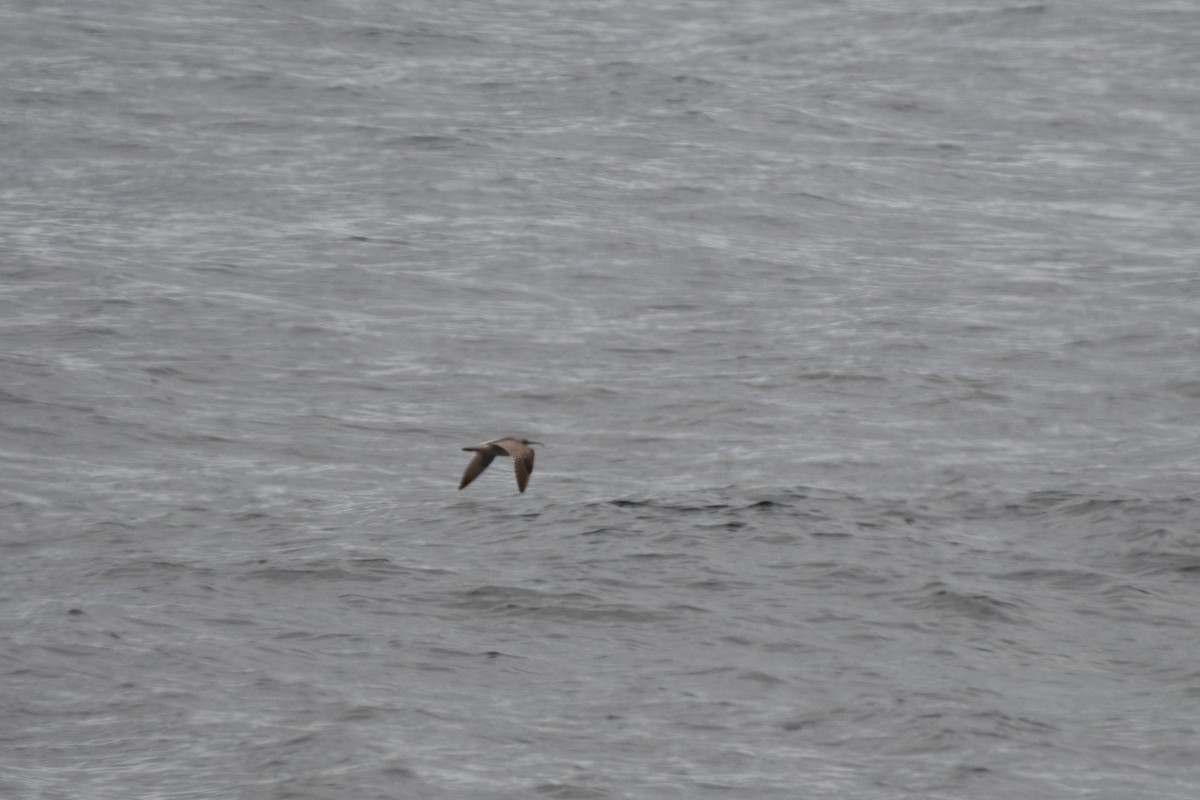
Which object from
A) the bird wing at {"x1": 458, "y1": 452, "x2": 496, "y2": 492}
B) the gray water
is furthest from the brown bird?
the gray water

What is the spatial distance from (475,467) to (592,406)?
6.65m

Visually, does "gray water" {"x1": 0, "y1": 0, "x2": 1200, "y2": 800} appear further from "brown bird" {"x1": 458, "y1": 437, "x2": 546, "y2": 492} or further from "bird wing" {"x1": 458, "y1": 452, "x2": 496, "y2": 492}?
"brown bird" {"x1": 458, "y1": 437, "x2": 546, "y2": 492}

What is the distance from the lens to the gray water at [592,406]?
1366cm

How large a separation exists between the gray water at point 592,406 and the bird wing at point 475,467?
1.74m

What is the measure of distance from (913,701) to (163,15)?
22460 millimetres

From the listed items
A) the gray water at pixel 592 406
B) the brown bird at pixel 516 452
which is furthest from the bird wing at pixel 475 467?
the gray water at pixel 592 406

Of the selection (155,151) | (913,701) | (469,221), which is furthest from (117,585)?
(155,151)

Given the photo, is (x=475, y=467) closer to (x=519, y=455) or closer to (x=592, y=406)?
(x=519, y=455)

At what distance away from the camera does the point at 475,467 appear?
13242 mm

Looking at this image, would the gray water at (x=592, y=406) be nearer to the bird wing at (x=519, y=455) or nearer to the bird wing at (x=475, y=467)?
the bird wing at (x=475, y=467)

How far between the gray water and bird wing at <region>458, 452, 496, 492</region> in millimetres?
1736

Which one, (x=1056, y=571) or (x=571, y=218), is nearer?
(x=1056, y=571)

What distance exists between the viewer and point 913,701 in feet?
46.0

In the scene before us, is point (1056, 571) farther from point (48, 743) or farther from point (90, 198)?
point (90, 198)
